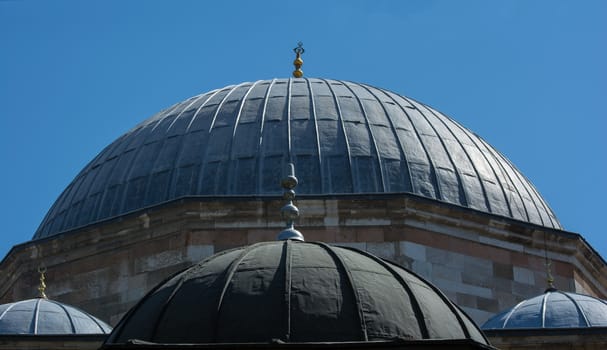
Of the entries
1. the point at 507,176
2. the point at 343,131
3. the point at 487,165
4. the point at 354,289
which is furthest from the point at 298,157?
the point at 354,289

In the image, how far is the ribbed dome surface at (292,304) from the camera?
38.8 ft

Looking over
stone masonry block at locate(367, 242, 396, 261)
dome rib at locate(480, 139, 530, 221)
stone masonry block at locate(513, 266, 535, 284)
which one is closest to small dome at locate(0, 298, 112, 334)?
stone masonry block at locate(367, 242, 396, 261)

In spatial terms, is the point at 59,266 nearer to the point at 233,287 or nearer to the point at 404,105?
the point at 404,105

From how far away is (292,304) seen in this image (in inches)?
470

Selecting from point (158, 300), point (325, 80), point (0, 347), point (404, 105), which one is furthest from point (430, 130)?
point (158, 300)

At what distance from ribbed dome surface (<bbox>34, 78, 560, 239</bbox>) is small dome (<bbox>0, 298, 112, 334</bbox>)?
11.8 feet

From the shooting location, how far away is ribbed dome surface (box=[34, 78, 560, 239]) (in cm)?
2630

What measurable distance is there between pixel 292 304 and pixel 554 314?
11.6m

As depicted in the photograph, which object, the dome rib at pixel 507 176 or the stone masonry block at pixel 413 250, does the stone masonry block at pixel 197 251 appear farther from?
the dome rib at pixel 507 176

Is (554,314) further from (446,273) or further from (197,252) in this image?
(197,252)

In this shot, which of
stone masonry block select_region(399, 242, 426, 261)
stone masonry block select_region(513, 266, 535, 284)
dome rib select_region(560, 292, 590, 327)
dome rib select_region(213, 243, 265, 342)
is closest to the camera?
dome rib select_region(213, 243, 265, 342)

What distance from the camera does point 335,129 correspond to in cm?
2711

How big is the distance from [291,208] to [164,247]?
10.4m

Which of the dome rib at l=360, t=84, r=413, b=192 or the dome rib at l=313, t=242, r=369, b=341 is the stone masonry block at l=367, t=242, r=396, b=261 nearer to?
the dome rib at l=360, t=84, r=413, b=192
